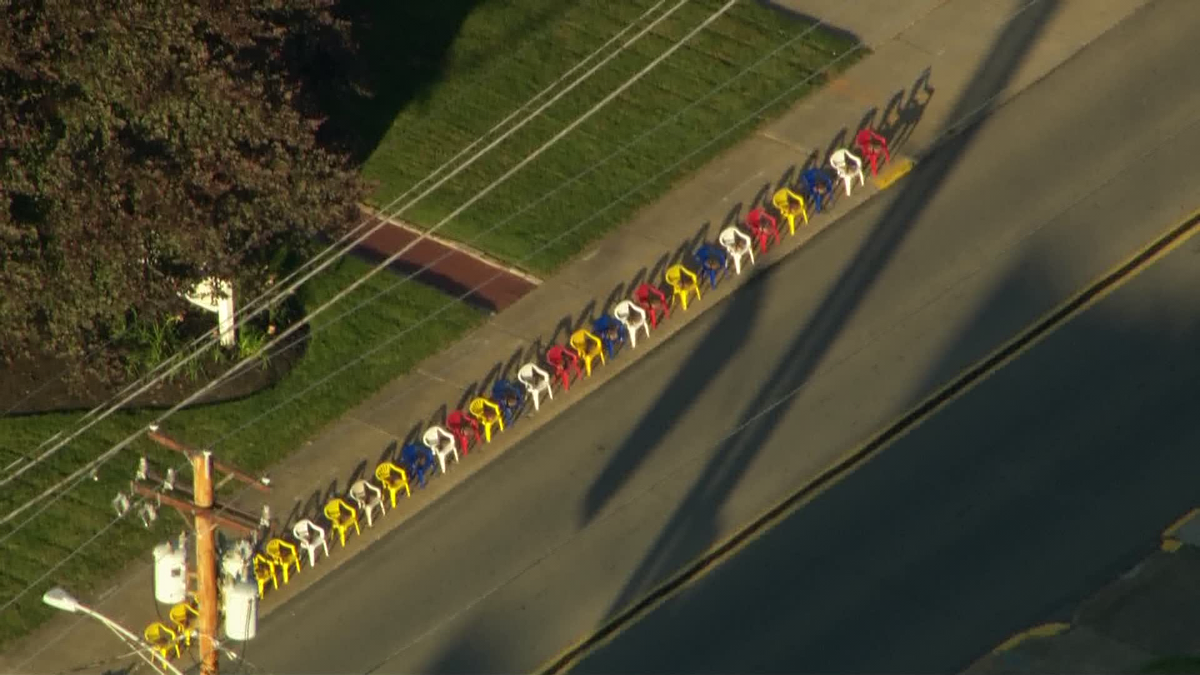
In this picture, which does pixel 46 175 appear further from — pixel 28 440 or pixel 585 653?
pixel 585 653

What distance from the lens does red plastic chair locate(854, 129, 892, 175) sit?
38500 mm

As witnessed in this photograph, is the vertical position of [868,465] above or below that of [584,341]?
below

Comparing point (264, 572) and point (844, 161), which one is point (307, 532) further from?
point (844, 161)

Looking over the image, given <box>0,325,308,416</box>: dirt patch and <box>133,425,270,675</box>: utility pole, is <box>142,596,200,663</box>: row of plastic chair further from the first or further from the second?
<box>133,425,270,675</box>: utility pole

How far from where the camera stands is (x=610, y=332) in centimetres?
3669

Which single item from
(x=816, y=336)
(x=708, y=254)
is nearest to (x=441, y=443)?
(x=708, y=254)

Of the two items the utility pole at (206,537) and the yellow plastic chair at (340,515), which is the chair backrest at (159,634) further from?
the utility pole at (206,537)

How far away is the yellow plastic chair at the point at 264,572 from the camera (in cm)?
3438

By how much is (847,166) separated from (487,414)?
5911 millimetres

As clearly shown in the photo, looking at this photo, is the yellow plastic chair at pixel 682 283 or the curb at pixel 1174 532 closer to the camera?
the curb at pixel 1174 532

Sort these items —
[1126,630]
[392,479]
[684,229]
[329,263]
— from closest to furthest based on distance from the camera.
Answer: [1126,630] < [392,479] < [329,263] < [684,229]

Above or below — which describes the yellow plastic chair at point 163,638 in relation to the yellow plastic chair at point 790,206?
below

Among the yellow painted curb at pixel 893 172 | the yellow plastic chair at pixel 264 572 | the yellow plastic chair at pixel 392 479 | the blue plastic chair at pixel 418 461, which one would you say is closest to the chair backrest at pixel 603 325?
the blue plastic chair at pixel 418 461

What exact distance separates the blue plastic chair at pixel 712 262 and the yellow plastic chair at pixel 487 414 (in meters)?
3.31
